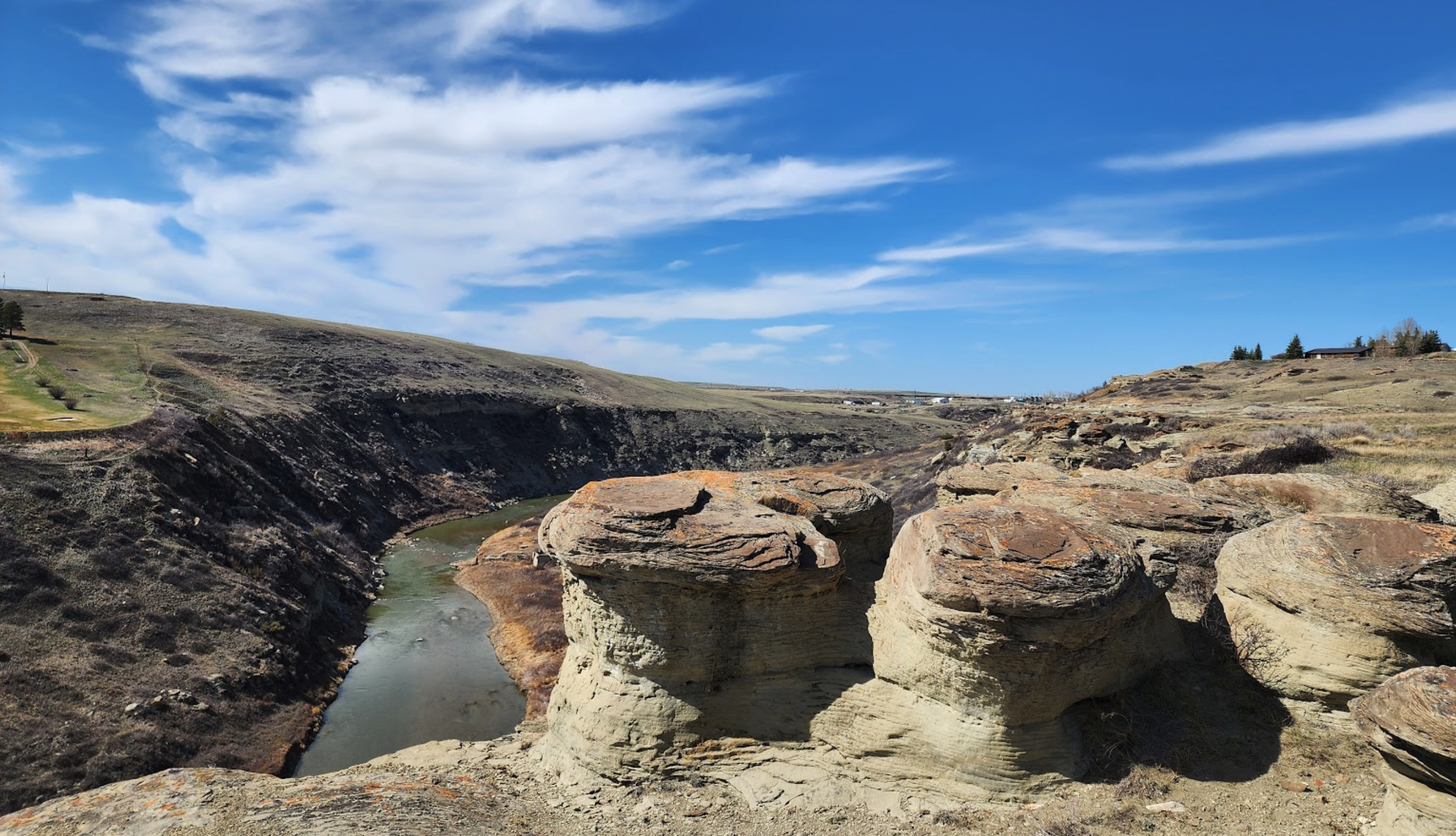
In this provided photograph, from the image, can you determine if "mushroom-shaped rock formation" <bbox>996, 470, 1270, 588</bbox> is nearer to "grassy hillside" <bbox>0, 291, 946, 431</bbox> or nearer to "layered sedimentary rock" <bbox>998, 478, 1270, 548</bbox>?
"layered sedimentary rock" <bbox>998, 478, 1270, 548</bbox>

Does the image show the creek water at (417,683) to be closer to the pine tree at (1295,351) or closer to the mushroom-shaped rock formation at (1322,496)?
the mushroom-shaped rock formation at (1322,496)

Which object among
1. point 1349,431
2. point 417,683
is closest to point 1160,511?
point 1349,431

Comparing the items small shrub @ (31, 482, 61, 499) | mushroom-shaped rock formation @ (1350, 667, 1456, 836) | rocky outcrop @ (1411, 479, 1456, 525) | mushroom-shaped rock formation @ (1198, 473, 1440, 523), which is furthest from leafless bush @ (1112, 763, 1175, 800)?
small shrub @ (31, 482, 61, 499)

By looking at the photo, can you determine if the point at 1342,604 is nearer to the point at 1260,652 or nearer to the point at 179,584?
the point at 1260,652

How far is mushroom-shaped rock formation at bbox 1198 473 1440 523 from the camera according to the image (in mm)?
11422

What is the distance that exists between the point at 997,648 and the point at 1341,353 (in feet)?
270

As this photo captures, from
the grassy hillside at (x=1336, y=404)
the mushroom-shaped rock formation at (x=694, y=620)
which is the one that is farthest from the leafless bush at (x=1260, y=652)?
the grassy hillside at (x=1336, y=404)

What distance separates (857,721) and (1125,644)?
149 inches

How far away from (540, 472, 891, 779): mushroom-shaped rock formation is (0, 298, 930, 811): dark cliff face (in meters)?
13.4

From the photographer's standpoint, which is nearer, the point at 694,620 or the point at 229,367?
the point at 694,620

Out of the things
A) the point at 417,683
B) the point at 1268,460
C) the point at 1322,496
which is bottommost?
the point at 417,683

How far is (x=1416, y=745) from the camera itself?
638 cm

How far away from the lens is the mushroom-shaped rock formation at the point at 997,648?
8570 mm

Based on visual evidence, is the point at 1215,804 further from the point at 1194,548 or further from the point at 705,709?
the point at 705,709
